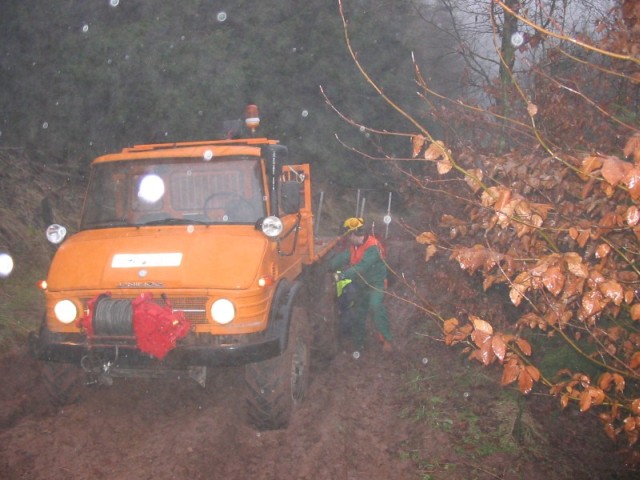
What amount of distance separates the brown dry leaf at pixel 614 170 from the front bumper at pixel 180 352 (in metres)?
3.01

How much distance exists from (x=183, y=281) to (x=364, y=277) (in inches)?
137

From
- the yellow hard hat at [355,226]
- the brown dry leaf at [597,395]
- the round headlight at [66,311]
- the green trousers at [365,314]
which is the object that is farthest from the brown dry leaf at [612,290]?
the yellow hard hat at [355,226]

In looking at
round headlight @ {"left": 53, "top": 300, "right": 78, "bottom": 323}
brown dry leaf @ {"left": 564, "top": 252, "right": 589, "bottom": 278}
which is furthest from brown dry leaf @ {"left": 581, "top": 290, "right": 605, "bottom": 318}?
round headlight @ {"left": 53, "top": 300, "right": 78, "bottom": 323}

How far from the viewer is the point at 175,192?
543 cm

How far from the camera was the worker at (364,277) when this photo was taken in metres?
7.23

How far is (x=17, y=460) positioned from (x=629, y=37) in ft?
17.4

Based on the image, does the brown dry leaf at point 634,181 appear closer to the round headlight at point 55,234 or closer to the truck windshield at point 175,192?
the truck windshield at point 175,192

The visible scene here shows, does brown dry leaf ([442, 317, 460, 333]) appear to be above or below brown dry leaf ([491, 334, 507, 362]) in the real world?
below

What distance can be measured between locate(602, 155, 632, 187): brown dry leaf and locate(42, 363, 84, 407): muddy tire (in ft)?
15.1

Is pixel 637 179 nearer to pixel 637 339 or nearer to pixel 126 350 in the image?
pixel 637 339

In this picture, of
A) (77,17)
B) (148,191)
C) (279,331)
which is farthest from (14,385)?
(77,17)

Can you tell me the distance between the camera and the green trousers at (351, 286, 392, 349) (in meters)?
7.36

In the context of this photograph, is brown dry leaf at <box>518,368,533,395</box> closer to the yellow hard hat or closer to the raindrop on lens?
the yellow hard hat

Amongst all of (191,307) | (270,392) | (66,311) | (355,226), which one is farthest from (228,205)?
(355,226)
